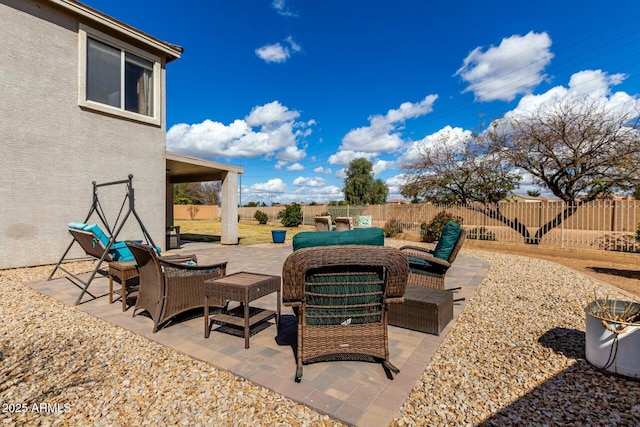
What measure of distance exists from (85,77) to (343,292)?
895cm

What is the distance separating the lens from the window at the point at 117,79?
25.4 ft

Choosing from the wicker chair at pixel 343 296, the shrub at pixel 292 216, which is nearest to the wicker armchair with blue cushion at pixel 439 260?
the wicker chair at pixel 343 296

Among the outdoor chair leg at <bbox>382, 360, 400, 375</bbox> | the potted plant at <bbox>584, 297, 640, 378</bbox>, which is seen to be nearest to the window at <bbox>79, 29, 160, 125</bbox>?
the outdoor chair leg at <bbox>382, 360, 400, 375</bbox>

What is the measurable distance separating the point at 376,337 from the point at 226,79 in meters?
18.2

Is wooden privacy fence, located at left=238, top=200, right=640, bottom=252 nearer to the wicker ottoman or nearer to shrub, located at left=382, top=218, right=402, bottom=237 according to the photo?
shrub, located at left=382, top=218, right=402, bottom=237

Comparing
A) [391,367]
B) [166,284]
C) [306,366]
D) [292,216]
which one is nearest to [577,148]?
[391,367]

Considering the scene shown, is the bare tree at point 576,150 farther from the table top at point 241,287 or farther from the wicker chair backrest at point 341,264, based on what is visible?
the table top at point 241,287

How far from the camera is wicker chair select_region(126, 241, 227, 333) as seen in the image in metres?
3.34

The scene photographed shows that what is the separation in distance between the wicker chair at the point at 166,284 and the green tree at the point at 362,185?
33344 mm

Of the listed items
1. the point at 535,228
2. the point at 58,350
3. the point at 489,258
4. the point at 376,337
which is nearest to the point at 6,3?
the point at 58,350

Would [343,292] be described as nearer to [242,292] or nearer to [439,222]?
[242,292]

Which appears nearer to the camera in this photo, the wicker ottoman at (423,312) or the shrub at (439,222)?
the wicker ottoman at (423,312)

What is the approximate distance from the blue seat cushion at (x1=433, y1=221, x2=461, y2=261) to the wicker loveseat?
2.37 meters

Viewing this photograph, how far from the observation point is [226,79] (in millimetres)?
17391
